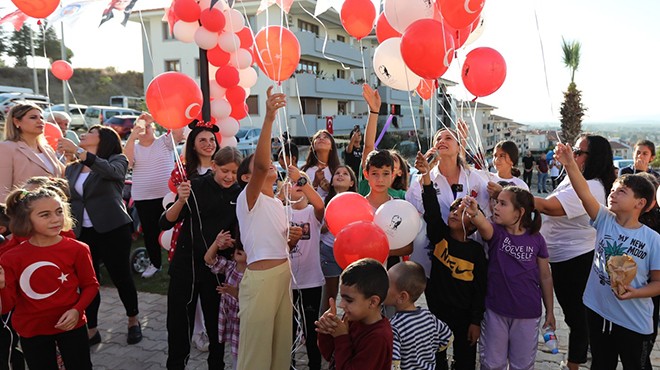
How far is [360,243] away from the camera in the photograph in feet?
8.41

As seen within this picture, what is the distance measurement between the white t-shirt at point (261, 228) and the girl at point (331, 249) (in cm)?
88

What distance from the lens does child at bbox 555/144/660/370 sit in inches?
97.9

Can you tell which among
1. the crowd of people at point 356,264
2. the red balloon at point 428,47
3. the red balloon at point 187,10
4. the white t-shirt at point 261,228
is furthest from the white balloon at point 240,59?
the white t-shirt at point 261,228

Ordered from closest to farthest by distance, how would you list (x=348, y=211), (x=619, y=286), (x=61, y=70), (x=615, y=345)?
(x=619, y=286) < (x=615, y=345) < (x=348, y=211) < (x=61, y=70)

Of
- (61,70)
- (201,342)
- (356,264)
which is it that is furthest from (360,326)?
(61,70)

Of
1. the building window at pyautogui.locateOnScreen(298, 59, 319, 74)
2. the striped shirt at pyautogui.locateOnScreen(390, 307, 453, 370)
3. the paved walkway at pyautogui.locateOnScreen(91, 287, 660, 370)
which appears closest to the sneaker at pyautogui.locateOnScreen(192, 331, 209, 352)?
the paved walkway at pyautogui.locateOnScreen(91, 287, 660, 370)

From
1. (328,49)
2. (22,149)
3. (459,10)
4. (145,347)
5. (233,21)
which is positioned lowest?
(145,347)

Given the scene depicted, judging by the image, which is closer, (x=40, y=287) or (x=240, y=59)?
(x=40, y=287)

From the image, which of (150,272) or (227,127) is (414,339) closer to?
(227,127)

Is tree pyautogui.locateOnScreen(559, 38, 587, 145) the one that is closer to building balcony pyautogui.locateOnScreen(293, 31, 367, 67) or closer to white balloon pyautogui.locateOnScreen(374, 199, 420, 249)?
building balcony pyautogui.locateOnScreen(293, 31, 367, 67)

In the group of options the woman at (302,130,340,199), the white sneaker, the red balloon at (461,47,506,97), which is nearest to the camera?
the red balloon at (461,47,506,97)

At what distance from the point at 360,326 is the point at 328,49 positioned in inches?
877

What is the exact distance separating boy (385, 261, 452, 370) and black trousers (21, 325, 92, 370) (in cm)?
185

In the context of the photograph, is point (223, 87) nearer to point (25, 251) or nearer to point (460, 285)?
point (25, 251)
